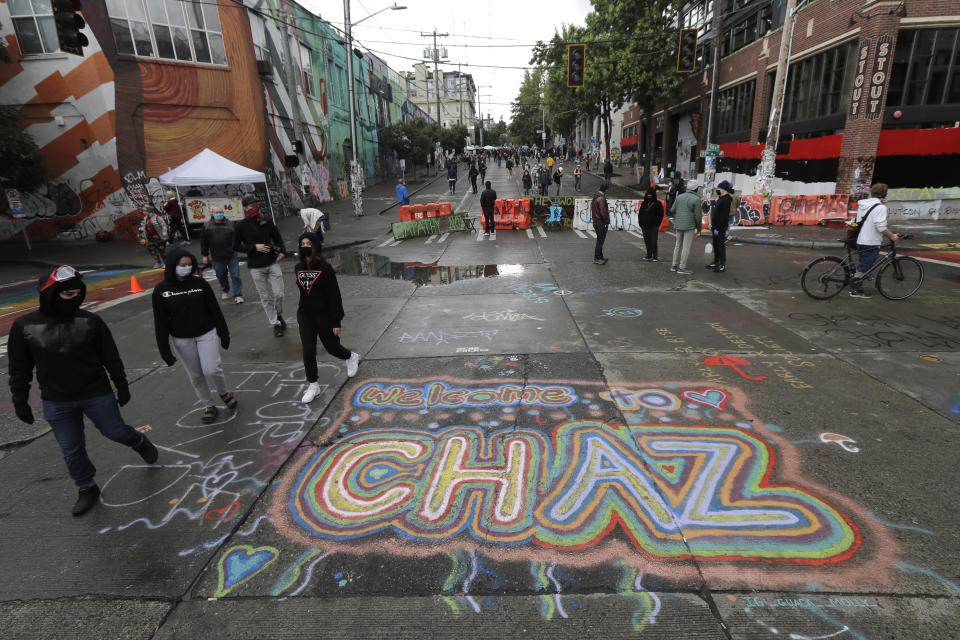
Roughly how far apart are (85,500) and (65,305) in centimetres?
145

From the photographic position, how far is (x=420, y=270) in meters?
11.6

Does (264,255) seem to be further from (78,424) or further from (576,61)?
(576,61)

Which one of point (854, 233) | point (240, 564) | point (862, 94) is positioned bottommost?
point (240, 564)

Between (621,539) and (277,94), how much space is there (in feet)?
83.9

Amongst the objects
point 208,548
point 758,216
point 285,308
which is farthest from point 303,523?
point 758,216

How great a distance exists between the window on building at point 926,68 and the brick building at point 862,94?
0.03 metres

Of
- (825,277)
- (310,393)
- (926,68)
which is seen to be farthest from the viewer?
(926,68)

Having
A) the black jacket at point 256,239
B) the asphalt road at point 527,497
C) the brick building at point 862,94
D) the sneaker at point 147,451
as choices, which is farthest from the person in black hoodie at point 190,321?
the brick building at point 862,94

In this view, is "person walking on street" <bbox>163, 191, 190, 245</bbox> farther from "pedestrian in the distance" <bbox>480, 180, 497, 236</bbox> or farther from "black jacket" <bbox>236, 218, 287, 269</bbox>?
"black jacket" <bbox>236, 218, 287, 269</bbox>

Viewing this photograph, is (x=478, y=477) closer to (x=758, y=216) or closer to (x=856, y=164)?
(x=758, y=216)

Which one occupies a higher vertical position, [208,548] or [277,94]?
[277,94]

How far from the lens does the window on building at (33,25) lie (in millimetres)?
17000

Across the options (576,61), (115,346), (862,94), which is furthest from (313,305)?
(862,94)

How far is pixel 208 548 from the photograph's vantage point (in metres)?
3.13
